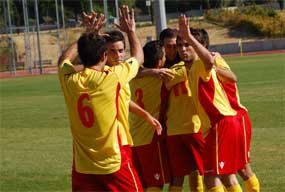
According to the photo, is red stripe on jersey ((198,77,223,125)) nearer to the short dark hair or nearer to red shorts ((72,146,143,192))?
red shorts ((72,146,143,192))

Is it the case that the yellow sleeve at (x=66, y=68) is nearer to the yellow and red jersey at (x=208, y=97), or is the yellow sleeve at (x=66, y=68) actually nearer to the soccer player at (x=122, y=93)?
the soccer player at (x=122, y=93)

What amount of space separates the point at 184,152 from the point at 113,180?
2318 millimetres

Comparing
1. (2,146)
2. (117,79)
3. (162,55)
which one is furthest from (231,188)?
(2,146)

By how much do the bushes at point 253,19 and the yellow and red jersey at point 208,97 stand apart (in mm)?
63033

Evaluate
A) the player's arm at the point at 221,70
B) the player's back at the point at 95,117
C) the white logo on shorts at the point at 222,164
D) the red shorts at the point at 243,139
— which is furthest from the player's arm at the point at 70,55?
the red shorts at the point at 243,139

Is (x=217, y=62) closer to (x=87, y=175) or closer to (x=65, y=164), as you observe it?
(x=87, y=175)

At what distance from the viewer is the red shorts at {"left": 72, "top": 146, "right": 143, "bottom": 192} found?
633 cm

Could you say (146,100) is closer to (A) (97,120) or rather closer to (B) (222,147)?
(B) (222,147)

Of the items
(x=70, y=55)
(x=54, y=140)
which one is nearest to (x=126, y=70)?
(x=70, y=55)

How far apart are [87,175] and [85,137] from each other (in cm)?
33

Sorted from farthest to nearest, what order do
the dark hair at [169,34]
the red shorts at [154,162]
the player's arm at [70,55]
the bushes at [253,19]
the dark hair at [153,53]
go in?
the bushes at [253,19] → the red shorts at [154,162] → the dark hair at [153,53] → the dark hair at [169,34] → the player's arm at [70,55]

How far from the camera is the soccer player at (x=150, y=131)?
852 centimetres

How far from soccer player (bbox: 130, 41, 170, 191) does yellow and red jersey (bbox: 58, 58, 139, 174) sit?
2105mm

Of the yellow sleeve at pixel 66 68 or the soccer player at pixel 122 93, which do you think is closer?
the yellow sleeve at pixel 66 68
